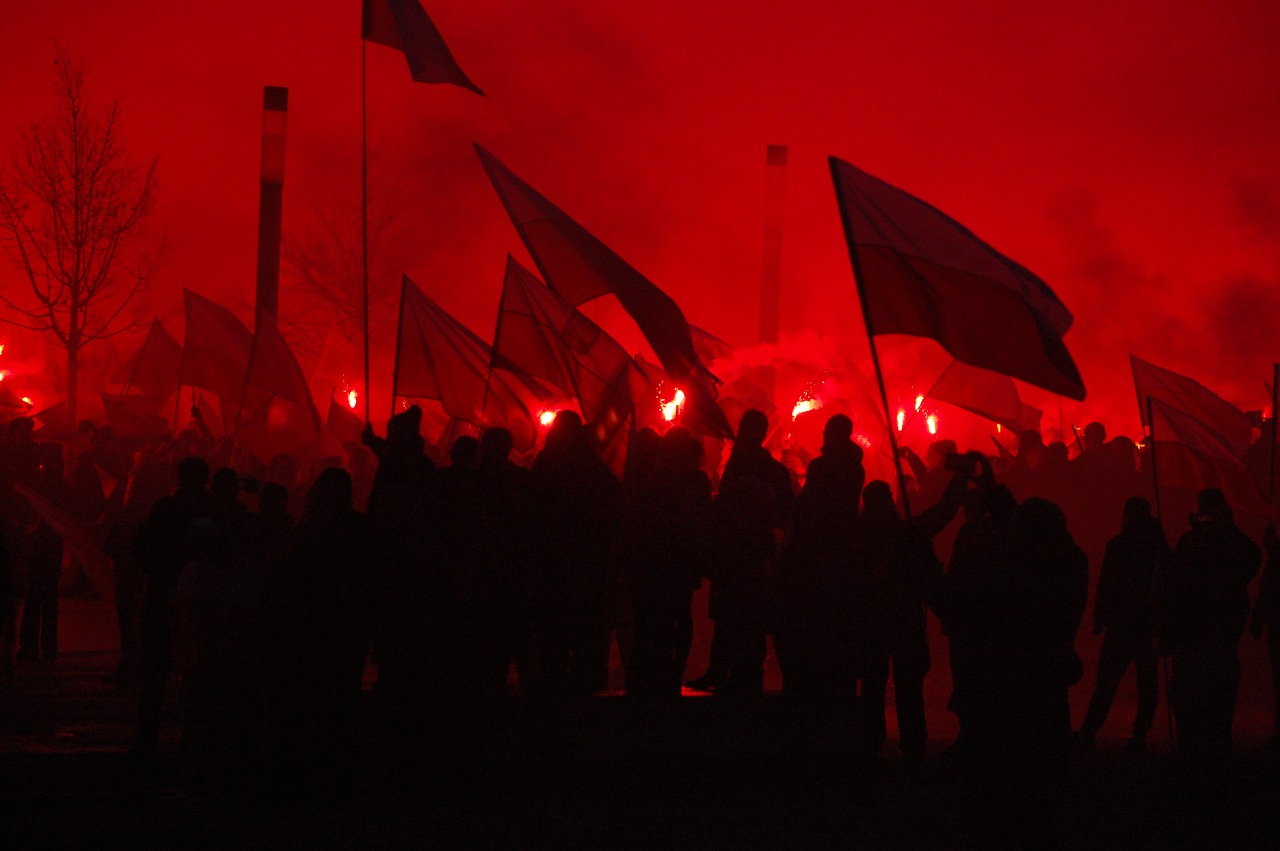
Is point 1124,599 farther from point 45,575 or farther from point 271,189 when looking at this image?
point 271,189

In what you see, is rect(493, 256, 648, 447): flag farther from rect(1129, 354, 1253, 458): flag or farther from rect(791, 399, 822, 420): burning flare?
rect(791, 399, 822, 420): burning flare

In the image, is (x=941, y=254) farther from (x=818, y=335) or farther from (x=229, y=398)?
(x=818, y=335)

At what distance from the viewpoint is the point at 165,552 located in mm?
8547

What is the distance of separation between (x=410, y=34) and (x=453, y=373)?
2979 millimetres

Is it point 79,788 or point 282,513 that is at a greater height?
point 282,513

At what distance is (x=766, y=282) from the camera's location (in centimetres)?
2742

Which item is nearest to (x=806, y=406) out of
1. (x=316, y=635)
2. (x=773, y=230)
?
(x=773, y=230)

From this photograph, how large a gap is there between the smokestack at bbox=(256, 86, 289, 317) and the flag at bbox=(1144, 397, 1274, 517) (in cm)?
1250

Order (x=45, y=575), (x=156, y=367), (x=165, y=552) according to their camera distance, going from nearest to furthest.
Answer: (x=165, y=552)
(x=45, y=575)
(x=156, y=367)

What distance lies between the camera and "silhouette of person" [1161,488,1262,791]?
28.5ft

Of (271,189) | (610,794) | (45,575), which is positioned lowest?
(610,794)

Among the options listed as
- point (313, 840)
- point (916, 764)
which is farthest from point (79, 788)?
point (916, 764)

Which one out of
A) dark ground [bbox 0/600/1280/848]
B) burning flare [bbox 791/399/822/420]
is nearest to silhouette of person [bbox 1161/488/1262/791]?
dark ground [bbox 0/600/1280/848]

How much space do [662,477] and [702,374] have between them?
173 centimetres
